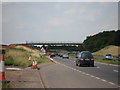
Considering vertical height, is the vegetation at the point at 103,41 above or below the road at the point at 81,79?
above

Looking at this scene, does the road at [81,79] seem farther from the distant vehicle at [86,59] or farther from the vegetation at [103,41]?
the vegetation at [103,41]

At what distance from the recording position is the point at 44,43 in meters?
132

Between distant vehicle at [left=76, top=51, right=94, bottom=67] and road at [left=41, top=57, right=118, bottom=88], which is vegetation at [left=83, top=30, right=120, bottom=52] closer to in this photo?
distant vehicle at [left=76, top=51, right=94, bottom=67]

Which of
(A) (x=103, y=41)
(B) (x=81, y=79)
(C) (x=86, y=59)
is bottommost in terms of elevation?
(B) (x=81, y=79)

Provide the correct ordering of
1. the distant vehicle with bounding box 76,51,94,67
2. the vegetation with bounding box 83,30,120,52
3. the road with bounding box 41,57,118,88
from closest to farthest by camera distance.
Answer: the road with bounding box 41,57,118,88 → the distant vehicle with bounding box 76,51,94,67 → the vegetation with bounding box 83,30,120,52

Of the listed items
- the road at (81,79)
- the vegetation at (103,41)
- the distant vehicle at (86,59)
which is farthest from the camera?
the vegetation at (103,41)

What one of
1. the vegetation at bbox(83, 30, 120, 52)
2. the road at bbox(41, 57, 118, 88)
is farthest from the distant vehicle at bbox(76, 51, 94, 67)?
the vegetation at bbox(83, 30, 120, 52)

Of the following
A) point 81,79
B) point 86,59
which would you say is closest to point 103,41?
point 86,59

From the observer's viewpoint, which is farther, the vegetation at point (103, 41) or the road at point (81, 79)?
the vegetation at point (103, 41)

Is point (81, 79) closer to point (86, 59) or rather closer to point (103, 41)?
point (86, 59)

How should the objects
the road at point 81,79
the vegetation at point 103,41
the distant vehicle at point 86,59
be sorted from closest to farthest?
the road at point 81,79
the distant vehicle at point 86,59
the vegetation at point 103,41

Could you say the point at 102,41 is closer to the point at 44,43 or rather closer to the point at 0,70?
the point at 44,43

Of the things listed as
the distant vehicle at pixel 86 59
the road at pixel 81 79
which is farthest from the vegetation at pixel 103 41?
the road at pixel 81 79

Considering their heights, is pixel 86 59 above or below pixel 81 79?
above
